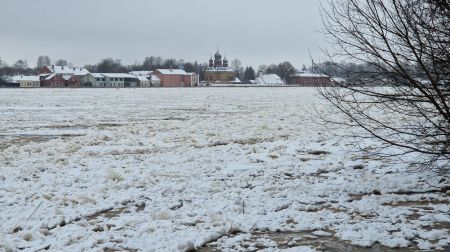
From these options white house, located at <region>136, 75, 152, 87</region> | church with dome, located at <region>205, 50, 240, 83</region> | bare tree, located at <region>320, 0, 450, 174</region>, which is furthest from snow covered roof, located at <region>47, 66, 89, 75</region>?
bare tree, located at <region>320, 0, 450, 174</region>

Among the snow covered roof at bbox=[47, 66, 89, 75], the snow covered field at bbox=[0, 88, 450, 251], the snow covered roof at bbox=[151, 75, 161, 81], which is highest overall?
the snow covered roof at bbox=[47, 66, 89, 75]

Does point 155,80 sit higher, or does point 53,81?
point 155,80

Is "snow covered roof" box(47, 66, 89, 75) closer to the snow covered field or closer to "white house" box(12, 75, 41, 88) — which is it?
"white house" box(12, 75, 41, 88)

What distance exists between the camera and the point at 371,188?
870 cm

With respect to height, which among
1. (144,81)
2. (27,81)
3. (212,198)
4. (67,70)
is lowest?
(212,198)

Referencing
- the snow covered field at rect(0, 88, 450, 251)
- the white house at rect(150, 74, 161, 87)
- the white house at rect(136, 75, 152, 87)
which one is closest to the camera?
the snow covered field at rect(0, 88, 450, 251)

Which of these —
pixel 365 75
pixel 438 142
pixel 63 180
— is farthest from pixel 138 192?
pixel 438 142

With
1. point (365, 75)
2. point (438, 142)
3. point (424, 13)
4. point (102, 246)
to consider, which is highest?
point (424, 13)

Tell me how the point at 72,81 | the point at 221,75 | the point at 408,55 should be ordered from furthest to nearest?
the point at 221,75
the point at 72,81
the point at 408,55

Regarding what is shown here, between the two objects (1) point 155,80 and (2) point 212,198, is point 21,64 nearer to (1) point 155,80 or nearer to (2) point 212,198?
(1) point 155,80

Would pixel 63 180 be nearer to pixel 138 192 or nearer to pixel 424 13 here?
pixel 138 192

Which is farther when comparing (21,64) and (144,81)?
(21,64)

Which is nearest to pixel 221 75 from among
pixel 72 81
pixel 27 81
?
pixel 72 81

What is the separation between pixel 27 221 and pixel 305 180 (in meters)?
4.97
